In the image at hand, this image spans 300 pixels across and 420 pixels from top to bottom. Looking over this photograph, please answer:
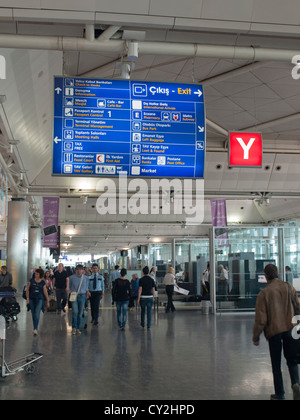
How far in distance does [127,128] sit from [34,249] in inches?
1080

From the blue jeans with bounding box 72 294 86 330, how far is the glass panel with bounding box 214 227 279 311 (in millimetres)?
7076

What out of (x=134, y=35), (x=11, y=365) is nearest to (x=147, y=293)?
(x=11, y=365)

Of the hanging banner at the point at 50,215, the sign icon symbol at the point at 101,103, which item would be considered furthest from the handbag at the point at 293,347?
the hanging banner at the point at 50,215

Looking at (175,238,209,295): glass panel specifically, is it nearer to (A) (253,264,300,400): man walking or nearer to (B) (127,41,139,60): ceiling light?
(B) (127,41,139,60): ceiling light

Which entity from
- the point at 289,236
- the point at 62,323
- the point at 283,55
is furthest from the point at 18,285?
the point at 283,55

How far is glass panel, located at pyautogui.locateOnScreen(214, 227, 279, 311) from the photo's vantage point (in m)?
18.5

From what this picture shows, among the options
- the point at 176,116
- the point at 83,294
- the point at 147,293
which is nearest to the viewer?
the point at 176,116

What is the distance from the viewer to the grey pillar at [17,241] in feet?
76.4

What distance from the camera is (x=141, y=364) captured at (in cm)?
840

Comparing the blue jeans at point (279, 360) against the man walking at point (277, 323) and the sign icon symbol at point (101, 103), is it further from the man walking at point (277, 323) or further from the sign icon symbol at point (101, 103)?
the sign icon symbol at point (101, 103)

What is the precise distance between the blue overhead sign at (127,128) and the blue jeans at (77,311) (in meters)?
5.39

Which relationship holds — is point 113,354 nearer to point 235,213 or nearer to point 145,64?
point 145,64

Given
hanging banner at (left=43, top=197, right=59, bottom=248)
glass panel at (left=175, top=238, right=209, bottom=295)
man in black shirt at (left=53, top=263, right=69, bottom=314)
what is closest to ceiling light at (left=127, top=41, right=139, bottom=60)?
man in black shirt at (left=53, top=263, right=69, bottom=314)

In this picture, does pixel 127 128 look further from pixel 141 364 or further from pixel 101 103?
pixel 141 364
